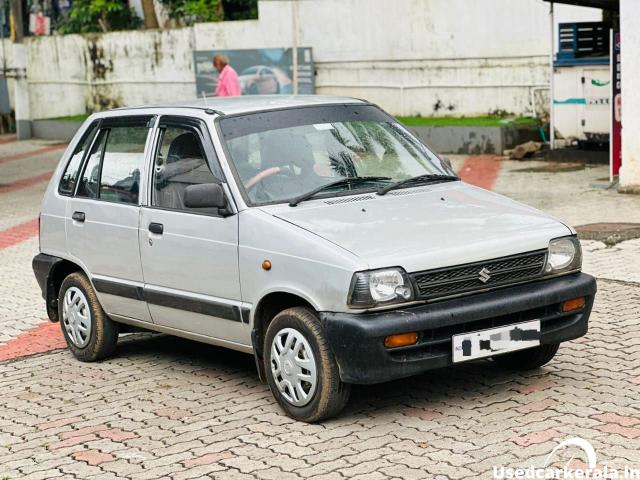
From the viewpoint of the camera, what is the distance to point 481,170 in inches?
714

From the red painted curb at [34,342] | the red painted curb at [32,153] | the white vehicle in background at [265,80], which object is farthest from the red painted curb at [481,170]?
the red painted curb at [32,153]

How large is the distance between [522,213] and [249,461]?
2.11 m

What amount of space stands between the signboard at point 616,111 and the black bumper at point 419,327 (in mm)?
9385

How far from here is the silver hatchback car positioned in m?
5.95

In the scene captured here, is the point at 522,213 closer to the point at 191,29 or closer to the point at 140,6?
the point at 191,29

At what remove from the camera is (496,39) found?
2195 cm

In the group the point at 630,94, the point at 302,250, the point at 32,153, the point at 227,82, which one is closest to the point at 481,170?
the point at 227,82

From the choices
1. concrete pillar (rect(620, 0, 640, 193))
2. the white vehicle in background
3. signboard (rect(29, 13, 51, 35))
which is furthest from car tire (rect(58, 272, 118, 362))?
signboard (rect(29, 13, 51, 35))

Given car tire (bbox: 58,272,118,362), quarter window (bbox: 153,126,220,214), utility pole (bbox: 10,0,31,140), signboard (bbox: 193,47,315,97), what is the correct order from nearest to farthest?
quarter window (bbox: 153,126,220,214)
car tire (bbox: 58,272,118,362)
signboard (bbox: 193,47,315,97)
utility pole (bbox: 10,0,31,140)

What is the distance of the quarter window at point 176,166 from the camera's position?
709 cm

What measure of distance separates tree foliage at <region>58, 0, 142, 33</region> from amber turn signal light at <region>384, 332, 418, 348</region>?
80.8 ft

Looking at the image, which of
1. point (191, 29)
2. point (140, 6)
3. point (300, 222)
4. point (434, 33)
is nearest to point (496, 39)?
point (434, 33)

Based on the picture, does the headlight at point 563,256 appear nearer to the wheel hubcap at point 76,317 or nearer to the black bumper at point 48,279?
the wheel hubcap at point 76,317

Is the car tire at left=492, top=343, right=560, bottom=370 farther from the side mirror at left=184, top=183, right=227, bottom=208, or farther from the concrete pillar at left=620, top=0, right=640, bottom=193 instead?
the concrete pillar at left=620, top=0, right=640, bottom=193
